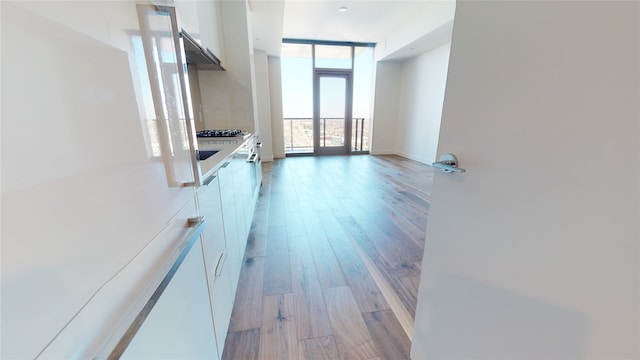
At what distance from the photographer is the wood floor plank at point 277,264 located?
161 centimetres

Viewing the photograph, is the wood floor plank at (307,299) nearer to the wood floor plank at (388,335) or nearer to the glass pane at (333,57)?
the wood floor plank at (388,335)

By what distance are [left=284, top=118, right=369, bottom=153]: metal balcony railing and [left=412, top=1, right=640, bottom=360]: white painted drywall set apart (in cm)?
556

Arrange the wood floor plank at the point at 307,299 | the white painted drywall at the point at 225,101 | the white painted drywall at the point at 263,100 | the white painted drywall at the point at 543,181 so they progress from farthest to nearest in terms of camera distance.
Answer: the white painted drywall at the point at 263,100 → the white painted drywall at the point at 225,101 → the wood floor plank at the point at 307,299 → the white painted drywall at the point at 543,181

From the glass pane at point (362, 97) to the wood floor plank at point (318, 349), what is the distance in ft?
18.7

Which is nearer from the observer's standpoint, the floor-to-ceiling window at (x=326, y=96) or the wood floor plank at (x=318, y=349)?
the wood floor plank at (x=318, y=349)

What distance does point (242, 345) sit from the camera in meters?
1.21

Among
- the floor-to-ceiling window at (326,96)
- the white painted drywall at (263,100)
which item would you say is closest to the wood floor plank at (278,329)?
the white painted drywall at (263,100)

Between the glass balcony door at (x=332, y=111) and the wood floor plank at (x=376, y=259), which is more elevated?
the glass balcony door at (x=332, y=111)

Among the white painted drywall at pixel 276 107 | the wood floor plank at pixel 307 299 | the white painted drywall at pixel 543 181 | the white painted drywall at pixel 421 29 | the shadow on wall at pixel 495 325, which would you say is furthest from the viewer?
the white painted drywall at pixel 276 107

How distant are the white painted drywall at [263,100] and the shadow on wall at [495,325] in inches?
194

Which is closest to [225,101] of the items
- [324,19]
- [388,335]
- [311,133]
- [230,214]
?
[230,214]

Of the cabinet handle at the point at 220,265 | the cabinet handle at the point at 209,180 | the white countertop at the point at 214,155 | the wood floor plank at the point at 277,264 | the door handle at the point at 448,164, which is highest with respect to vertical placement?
the door handle at the point at 448,164

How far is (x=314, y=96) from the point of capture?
598cm

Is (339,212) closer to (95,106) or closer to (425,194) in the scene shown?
(425,194)
